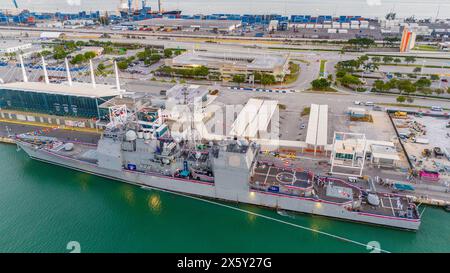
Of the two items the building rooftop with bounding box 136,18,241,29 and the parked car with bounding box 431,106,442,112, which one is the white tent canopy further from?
the building rooftop with bounding box 136,18,241,29

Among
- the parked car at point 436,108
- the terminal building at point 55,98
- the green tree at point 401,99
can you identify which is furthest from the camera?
the green tree at point 401,99

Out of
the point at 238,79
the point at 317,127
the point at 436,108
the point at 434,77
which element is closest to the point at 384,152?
the point at 317,127

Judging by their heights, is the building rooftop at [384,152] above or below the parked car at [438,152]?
above

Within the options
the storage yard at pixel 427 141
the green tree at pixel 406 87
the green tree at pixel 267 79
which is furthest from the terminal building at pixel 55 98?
the green tree at pixel 406 87

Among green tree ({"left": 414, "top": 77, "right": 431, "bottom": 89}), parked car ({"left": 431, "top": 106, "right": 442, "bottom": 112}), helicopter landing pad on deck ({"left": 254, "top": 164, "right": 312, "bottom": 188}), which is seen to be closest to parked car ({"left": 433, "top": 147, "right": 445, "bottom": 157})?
parked car ({"left": 431, "top": 106, "right": 442, "bottom": 112})

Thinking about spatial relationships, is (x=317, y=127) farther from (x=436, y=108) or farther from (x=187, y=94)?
(x=436, y=108)

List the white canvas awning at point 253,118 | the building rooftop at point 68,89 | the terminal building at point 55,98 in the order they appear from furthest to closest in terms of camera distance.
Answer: the building rooftop at point 68,89 → the terminal building at point 55,98 → the white canvas awning at point 253,118

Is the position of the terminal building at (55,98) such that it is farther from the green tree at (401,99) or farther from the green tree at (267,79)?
the green tree at (401,99)
